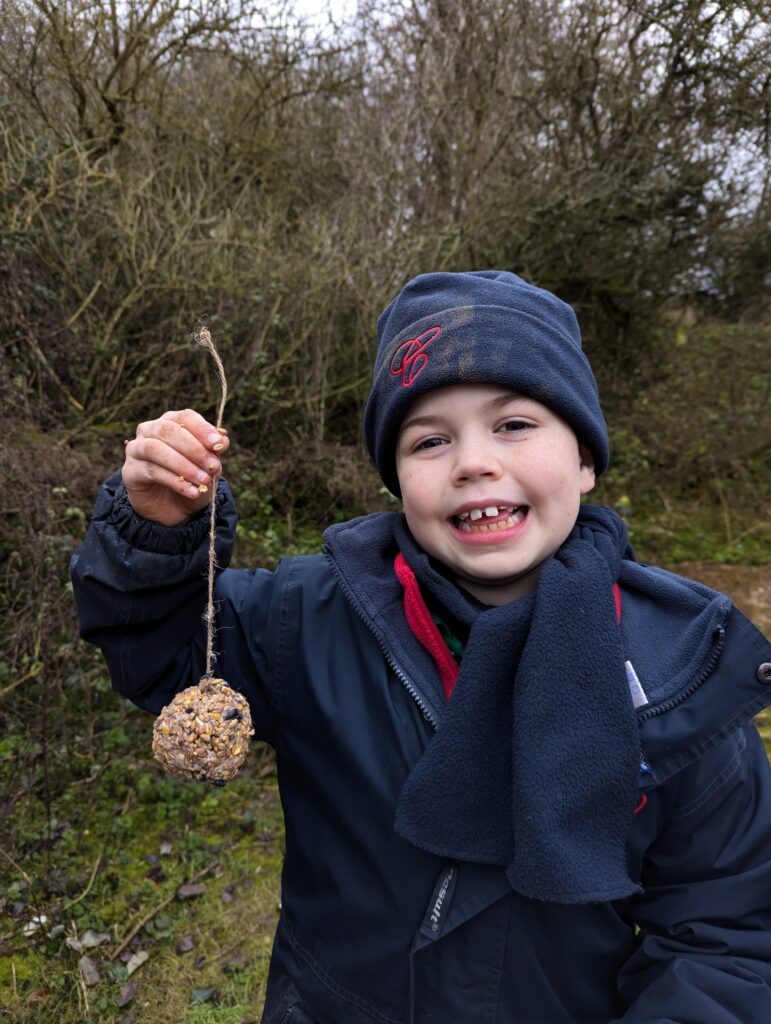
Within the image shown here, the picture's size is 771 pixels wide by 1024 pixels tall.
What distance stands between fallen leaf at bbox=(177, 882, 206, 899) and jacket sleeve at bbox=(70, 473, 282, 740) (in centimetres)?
189

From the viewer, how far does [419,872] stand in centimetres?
143

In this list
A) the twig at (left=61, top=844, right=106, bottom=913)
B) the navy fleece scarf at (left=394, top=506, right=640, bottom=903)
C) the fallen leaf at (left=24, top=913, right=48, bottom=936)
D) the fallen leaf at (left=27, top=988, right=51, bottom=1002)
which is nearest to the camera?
the navy fleece scarf at (left=394, top=506, right=640, bottom=903)

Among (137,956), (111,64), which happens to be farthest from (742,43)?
(137,956)

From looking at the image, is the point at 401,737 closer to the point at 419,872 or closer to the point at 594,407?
the point at 419,872

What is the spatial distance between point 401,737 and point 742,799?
69 cm

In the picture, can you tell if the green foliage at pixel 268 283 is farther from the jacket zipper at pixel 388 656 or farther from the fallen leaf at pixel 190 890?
the jacket zipper at pixel 388 656

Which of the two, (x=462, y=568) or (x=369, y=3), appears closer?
(x=462, y=568)

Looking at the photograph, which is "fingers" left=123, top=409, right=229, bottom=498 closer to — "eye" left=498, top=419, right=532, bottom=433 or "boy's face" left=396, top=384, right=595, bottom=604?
"boy's face" left=396, top=384, right=595, bottom=604

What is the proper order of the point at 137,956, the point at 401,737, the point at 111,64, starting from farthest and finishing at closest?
the point at 111,64, the point at 137,956, the point at 401,737

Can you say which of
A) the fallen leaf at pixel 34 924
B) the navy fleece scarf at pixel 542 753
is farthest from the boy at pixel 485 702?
the fallen leaf at pixel 34 924

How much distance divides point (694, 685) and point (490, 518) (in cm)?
50

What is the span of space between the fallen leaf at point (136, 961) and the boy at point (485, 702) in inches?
55.6

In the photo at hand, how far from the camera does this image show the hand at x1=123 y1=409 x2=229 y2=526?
4.34ft

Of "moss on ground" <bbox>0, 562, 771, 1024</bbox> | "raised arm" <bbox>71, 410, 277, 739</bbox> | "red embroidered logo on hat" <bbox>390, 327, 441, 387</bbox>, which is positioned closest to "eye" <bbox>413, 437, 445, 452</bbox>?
"red embroidered logo on hat" <bbox>390, 327, 441, 387</bbox>
